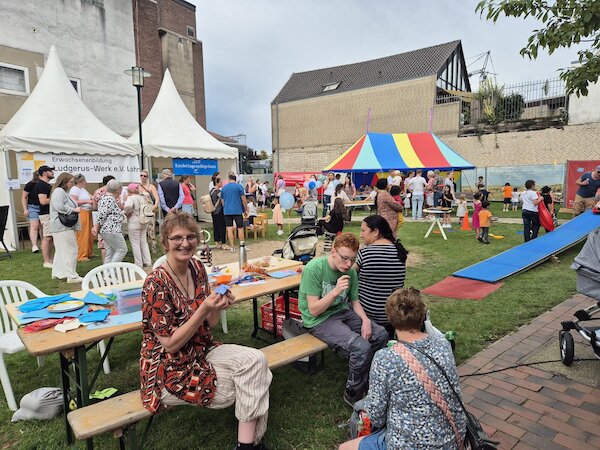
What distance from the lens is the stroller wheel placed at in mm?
3371

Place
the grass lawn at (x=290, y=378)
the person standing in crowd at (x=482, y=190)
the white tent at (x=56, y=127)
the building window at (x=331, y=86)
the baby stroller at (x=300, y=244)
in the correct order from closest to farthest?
the grass lawn at (x=290, y=378)
the baby stroller at (x=300, y=244)
the white tent at (x=56, y=127)
the person standing in crowd at (x=482, y=190)
the building window at (x=331, y=86)

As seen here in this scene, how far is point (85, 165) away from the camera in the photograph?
9.40 metres

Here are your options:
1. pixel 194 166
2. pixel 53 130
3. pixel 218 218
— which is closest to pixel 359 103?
pixel 194 166

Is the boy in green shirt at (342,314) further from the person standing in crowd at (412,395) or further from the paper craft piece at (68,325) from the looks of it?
the paper craft piece at (68,325)

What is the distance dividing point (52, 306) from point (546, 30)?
4.25 m

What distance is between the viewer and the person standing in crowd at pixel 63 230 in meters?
6.06

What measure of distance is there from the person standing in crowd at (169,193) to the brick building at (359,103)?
1808cm

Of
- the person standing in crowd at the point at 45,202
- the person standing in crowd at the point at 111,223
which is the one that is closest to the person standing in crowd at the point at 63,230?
the person standing in crowd at the point at 111,223

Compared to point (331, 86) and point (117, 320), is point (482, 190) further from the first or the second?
point (331, 86)

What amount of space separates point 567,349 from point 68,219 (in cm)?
665

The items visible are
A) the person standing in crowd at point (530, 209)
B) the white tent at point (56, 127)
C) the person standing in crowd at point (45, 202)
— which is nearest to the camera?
the person standing in crowd at point (45, 202)

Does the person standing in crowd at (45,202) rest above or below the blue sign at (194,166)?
below

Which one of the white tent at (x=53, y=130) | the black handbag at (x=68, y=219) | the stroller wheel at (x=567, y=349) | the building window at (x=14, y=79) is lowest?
the stroller wheel at (x=567, y=349)

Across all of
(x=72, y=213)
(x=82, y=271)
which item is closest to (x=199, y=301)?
(x=72, y=213)
